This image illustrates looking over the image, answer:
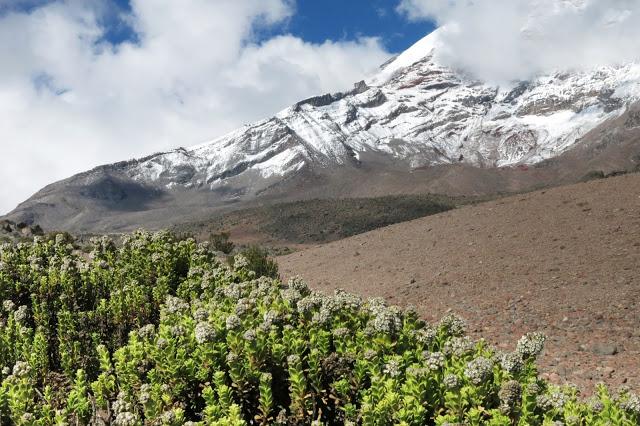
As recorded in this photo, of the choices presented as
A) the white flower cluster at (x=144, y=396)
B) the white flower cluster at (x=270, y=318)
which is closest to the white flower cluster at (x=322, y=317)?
the white flower cluster at (x=270, y=318)

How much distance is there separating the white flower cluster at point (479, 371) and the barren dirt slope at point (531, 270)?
3.99m

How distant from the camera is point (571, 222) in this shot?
1505cm

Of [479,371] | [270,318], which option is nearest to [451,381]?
[479,371]

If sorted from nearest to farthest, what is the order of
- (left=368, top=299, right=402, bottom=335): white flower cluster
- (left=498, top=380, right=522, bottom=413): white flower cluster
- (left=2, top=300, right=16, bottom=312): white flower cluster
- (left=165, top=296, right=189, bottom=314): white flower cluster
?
(left=498, top=380, right=522, bottom=413): white flower cluster, (left=368, top=299, right=402, bottom=335): white flower cluster, (left=165, top=296, right=189, bottom=314): white flower cluster, (left=2, top=300, right=16, bottom=312): white flower cluster

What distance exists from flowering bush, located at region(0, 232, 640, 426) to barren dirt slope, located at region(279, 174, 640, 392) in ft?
11.7

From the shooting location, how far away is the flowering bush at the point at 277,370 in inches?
145

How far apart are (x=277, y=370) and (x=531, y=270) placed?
8656 mm

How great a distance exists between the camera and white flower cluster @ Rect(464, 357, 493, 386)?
3.64 meters

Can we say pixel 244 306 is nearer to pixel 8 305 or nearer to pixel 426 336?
pixel 426 336

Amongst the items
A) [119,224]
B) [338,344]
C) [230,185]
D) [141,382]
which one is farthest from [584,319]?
[230,185]

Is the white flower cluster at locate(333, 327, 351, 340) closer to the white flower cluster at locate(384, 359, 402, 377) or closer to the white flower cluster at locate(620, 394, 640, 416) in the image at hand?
the white flower cluster at locate(384, 359, 402, 377)

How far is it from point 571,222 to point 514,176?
13918 cm

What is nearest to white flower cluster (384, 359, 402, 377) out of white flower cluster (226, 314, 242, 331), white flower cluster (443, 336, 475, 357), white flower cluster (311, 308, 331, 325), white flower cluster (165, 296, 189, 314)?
white flower cluster (443, 336, 475, 357)

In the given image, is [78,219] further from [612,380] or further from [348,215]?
[612,380]
